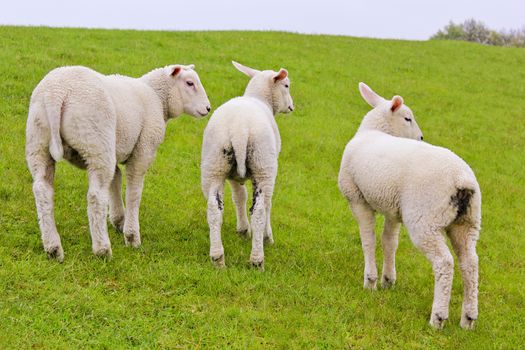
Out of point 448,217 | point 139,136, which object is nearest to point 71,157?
point 139,136

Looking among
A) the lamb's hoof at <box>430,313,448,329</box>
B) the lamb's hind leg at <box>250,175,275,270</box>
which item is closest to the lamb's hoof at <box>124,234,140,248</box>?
the lamb's hind leg at <box>250,175,275,270</box>

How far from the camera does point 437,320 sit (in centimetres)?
624

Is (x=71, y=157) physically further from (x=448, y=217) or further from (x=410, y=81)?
(x=410, y=81)

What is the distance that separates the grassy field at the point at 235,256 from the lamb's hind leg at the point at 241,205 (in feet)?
0.56

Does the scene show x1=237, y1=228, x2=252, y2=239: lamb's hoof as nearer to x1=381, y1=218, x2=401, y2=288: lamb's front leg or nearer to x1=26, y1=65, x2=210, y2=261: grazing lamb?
x1=26, y1=65, x2=210, y2=261: grazing lamb

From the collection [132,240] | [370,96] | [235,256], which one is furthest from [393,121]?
[132,240]

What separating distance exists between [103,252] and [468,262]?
13.3 ft

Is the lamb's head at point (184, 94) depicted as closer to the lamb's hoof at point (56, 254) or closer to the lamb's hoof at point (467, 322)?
the lamb's hoof at point (56, 254)

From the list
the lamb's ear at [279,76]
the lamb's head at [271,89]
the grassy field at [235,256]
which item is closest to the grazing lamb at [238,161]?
the grassy field at [235,256]

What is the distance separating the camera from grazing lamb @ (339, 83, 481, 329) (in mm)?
6066

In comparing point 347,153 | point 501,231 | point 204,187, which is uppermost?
point 347,153

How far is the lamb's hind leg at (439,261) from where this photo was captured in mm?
6074

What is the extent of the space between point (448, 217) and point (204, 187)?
2.91 metres

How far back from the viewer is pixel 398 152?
264 inches
